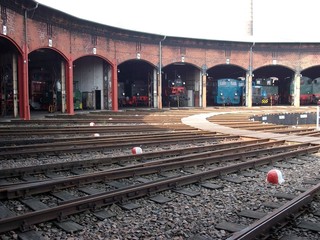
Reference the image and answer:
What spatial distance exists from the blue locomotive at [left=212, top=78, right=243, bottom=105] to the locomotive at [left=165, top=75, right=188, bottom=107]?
176 inches

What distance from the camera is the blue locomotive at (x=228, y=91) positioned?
42.1 m

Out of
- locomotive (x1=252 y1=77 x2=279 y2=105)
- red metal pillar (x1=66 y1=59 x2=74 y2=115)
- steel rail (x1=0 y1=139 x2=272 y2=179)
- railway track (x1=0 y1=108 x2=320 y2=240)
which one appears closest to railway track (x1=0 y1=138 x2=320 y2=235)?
railway track (x1=0 y1=108 x2=320 y2=240)

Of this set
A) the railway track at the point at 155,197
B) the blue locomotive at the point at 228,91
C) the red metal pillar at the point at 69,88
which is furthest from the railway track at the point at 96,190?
the blue locomotive at the point at 228,91

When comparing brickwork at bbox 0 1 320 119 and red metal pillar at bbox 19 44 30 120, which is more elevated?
brickwork at bbox 0 1 320 119

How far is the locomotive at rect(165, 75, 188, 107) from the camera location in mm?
40500

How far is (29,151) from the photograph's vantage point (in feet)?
32.2

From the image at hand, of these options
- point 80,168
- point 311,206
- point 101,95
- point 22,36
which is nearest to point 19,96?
point 22,36

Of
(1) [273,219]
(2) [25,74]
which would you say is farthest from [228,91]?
(1) [273,219]

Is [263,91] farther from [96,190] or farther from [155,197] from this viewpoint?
[96,190]

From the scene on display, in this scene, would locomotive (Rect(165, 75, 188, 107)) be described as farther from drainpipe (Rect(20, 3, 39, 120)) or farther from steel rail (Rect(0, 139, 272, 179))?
steel rail (Rect(0, 139, 272, 179))

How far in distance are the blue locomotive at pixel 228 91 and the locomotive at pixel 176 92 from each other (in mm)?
4465

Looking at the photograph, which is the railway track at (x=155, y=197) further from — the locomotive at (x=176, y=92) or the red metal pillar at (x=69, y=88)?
the locomotive at (x=176, y=92)

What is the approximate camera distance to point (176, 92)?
40.7 metres

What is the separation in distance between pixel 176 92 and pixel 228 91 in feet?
21.3
